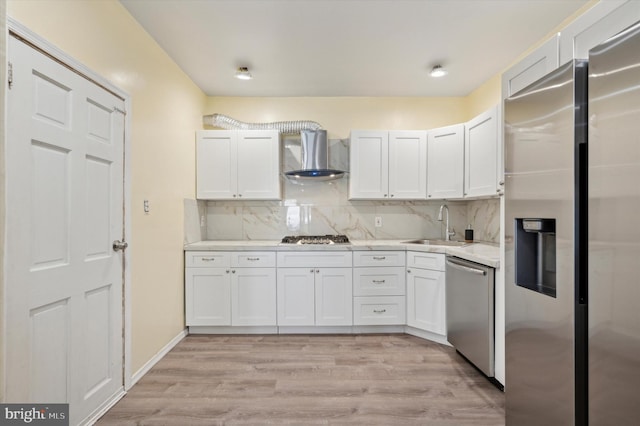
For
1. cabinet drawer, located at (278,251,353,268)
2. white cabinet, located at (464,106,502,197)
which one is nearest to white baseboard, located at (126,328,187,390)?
cabinet drawer, located at (278,251,353,268)

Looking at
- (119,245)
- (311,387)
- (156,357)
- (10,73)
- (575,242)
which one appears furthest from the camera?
(156,357)

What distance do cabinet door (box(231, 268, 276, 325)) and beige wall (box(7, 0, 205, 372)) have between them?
1.76 feet

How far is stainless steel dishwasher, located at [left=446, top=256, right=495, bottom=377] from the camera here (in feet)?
7.09

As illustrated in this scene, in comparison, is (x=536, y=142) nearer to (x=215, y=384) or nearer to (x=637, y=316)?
(x=637, y=316)

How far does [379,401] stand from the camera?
1998 mm

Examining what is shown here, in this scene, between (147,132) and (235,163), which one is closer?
(147,132)

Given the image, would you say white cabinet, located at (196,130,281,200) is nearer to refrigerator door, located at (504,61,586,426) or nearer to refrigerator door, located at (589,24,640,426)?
refrigerator door, located at (504,61,586,426)

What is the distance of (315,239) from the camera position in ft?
11.3

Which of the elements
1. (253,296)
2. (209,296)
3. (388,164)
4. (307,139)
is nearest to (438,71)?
(388,164)

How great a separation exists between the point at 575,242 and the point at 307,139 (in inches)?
106

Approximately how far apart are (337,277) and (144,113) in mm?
2247

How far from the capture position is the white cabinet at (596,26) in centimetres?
103

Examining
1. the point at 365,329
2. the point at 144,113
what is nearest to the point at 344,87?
the point at 144,113

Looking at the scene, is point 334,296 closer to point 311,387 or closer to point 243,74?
point 311,387
